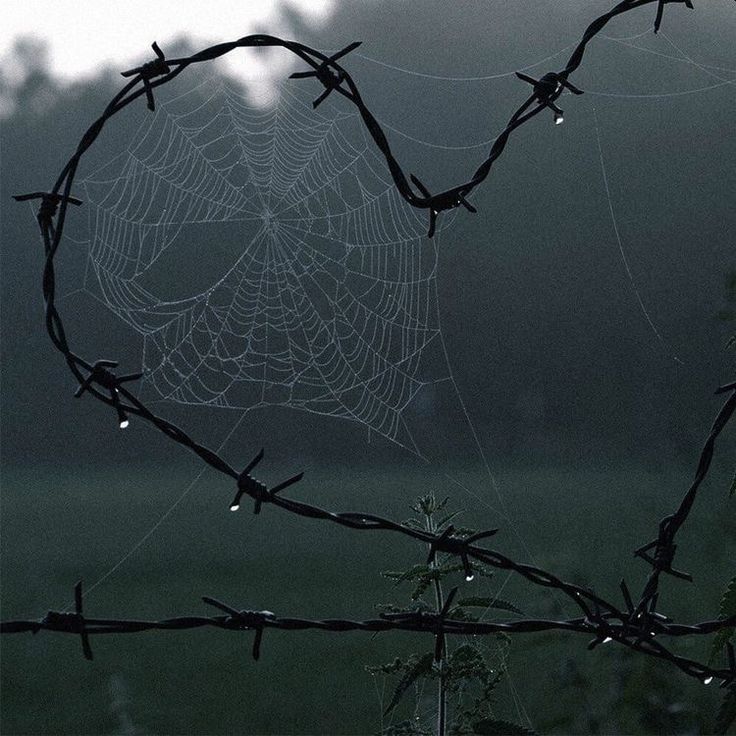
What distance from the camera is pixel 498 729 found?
137 cm

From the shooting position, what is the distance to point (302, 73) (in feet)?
4.37

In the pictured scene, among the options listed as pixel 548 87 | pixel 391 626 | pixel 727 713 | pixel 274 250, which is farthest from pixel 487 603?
pixel 274 250

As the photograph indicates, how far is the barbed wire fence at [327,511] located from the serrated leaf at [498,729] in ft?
0.51

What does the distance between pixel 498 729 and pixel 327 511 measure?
46cm

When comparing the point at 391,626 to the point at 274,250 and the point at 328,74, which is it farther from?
the point at 274,250

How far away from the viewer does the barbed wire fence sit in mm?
1173

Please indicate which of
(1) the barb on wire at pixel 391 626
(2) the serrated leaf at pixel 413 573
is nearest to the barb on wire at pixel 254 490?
(1) the barb on wire at pixel 391 626

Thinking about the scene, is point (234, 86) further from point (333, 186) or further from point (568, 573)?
point (568, 573)

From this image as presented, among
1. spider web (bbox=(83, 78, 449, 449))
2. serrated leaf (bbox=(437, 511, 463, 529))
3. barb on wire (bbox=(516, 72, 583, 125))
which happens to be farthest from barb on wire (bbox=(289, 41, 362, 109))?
spider web (bbox=(83, 78, 449, 449))

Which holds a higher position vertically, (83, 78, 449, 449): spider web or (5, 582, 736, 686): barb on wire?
(83, 78, 449, 449): spider web

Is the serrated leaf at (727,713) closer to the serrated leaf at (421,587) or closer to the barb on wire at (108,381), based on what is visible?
the serrated leaf at (421,587)

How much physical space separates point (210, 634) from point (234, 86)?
4.04 m

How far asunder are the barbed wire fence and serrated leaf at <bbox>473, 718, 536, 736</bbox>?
155 mm

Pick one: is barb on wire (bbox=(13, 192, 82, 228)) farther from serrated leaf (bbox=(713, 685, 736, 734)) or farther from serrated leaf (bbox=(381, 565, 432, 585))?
serrated leaf (bbox=(713, 685, 736, 734))
